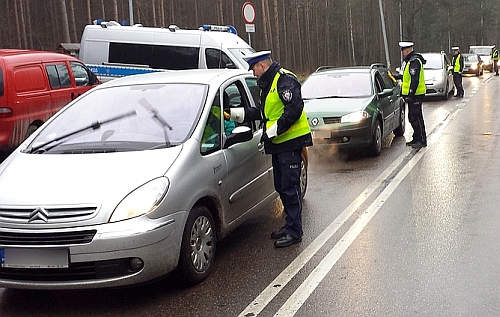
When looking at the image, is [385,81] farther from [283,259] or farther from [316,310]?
[316,310]

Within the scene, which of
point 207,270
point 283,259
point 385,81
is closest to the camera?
point 207,270

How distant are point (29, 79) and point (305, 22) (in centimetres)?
5316

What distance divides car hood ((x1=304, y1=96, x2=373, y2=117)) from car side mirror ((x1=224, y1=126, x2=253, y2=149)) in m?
4.66

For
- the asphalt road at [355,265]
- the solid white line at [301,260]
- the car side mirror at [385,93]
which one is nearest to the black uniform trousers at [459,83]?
the car side mirror at [385,93]

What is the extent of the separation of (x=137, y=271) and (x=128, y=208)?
44cm

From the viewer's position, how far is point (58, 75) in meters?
11.6

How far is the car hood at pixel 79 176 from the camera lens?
13.7 ft

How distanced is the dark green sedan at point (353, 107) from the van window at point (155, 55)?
194 inches

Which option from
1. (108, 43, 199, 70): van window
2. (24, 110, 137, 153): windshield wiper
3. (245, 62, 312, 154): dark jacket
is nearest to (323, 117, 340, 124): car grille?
(245, 62, 312, 154): dark jacket

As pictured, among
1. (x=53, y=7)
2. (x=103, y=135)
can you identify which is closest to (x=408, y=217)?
(x=103, y=135)

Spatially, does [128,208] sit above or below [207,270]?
above

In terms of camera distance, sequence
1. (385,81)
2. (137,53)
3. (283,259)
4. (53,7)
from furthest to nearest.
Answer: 1. (53,7)
2. (137,53)
3. (385,81)
4. (283,259)

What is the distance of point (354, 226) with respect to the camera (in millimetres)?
6168

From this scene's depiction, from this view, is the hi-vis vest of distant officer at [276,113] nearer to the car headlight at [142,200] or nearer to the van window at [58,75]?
the car headlight at [142,200]
